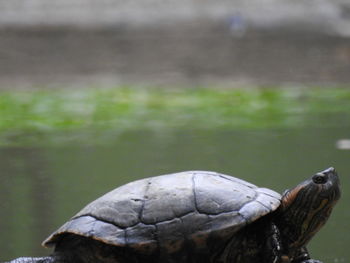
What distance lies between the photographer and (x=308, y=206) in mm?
4020

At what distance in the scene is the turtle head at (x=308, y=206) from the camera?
158 inches

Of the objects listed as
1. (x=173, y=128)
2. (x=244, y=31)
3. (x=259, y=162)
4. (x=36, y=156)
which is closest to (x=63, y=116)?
(x=173, y=128)

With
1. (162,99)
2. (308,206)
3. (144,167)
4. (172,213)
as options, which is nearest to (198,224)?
(172,213)

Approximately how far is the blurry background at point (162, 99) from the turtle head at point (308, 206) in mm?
520

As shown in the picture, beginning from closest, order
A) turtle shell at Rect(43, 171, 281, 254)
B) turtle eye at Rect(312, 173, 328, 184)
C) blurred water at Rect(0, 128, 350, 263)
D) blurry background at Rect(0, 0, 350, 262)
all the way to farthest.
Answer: turtle shell at Rect(43, 171, 281, 254) → turtle eye at Rect(312, 173, 328, 184) → blurred water at Rect(0, 128, 350, 263) → blurry background at Rect(0, 0, 350, 262)

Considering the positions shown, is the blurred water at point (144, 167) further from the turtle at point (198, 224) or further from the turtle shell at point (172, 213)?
the turtle shell at point (172, 213)

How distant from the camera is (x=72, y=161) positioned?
7.54 m

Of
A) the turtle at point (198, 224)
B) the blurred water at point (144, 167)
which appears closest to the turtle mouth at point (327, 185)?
the turtle at point (198, 224)

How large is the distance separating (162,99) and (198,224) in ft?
22.9

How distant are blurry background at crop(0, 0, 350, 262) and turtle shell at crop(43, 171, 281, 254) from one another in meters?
0.70

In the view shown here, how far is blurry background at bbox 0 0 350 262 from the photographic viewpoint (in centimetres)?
655

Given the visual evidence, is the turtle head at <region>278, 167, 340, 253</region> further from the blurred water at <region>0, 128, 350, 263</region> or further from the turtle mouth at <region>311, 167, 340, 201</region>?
the blurred water at <region>0, 128, 350, 263</region>

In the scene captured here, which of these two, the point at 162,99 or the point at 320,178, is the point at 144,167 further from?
the point at 162,99

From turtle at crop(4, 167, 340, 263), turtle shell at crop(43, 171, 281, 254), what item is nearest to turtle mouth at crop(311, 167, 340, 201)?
turtle at crop(4, 167, 340, 263)
